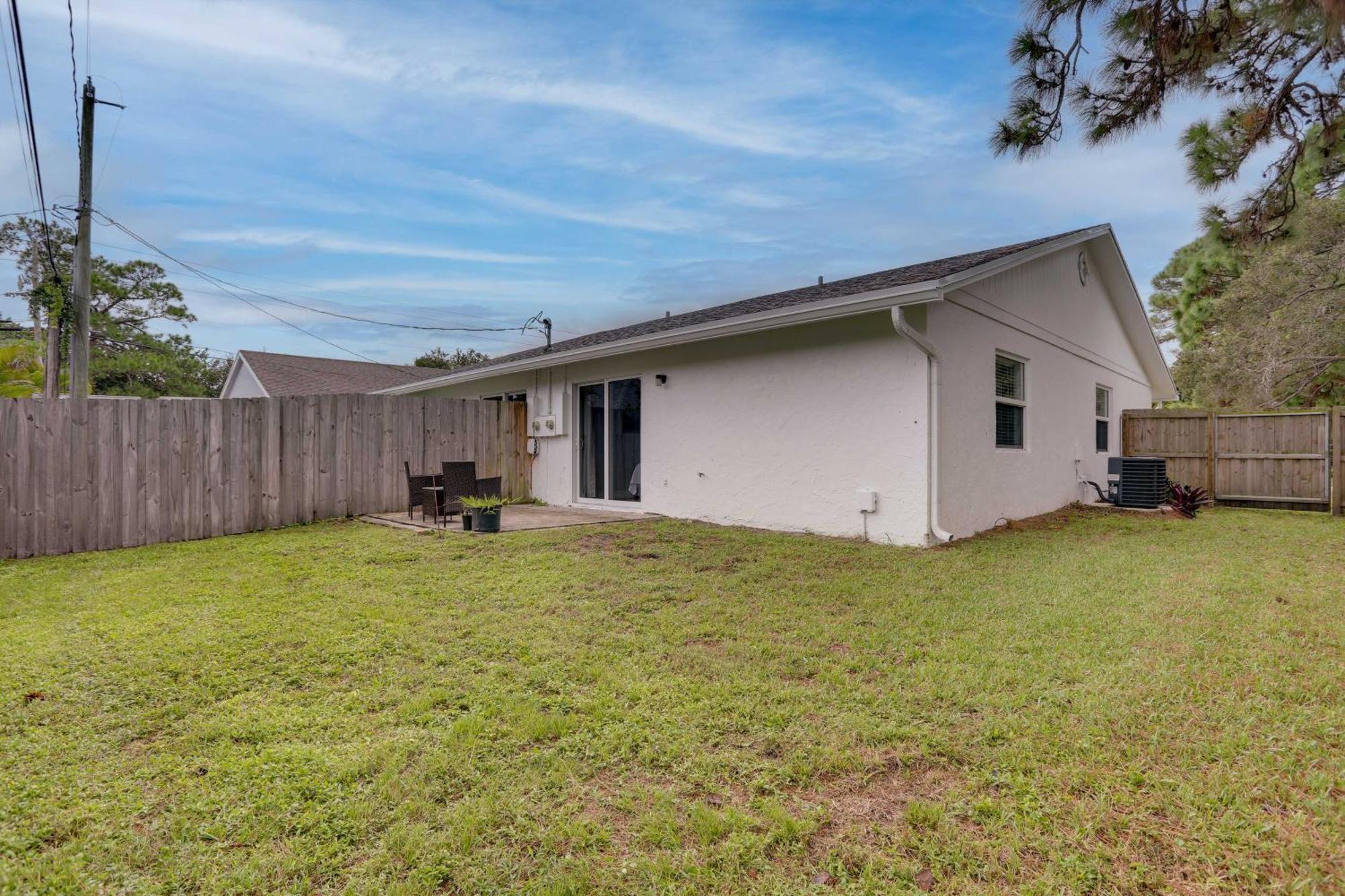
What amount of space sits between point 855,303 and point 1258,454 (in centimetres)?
879

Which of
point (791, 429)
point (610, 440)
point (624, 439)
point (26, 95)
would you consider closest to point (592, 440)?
point (610, 440)

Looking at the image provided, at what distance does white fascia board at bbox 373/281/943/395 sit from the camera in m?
6.00

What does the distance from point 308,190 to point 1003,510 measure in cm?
1259

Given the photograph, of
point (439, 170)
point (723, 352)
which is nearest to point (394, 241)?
point (439, 170)

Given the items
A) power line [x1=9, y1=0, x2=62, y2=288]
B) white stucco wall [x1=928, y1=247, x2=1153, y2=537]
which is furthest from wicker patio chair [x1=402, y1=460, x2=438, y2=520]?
white stucco wall [x1=928, y1=247, x2=1153, y2=537]

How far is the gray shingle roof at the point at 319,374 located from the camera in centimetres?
1791

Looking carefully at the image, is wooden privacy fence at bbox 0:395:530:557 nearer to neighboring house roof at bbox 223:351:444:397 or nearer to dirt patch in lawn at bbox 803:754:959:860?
dirt patch in lawn at bbox 803:754:959:860

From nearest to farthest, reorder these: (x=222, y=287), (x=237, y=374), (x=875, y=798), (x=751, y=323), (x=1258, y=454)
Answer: (x=875, y=798)
(x=751, y=323)
(x=1258, y=454)
(x=222, y=287)
(x=237, y=374)

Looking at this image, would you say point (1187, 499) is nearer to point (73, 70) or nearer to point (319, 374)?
point (73, 70)

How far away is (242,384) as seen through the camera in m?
20.4

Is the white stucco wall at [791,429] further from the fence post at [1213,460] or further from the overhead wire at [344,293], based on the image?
the overhead wire at [344,293]

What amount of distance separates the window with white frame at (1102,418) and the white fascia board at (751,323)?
708cm

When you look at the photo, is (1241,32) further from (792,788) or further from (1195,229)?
(792,788)

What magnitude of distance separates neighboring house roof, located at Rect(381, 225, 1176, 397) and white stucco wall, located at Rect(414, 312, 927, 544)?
46 cm
